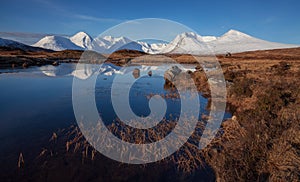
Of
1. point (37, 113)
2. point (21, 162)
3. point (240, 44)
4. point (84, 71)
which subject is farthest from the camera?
point (240, 44)

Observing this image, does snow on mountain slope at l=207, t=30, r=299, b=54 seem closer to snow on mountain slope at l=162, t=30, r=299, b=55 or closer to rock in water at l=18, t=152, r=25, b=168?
snow on mountain slope at l=162, t=30, r=299, b=55

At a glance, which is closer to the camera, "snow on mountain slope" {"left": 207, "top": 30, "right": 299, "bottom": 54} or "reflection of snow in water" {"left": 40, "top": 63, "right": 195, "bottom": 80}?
"reflection of snow in water" {"left": 40, "top": 63, "right": 195, "bottom": 80}

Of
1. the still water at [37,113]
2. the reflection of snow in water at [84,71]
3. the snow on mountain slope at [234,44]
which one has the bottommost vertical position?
the still water at [37,113]

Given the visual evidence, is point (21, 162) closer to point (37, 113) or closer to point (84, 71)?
point (37, 113)

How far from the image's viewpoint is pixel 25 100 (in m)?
14.9

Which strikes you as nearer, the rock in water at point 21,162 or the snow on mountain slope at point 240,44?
the rock in water at point 21,162

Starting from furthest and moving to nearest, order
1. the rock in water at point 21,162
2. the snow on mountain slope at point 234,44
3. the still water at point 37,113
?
the snow on mountain slope at point 234,44
the still water at point 37,113
the rock in water at point 21,162

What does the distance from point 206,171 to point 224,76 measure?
55.6 feet

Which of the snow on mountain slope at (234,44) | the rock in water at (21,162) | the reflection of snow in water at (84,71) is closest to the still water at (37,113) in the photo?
the rock in water at (21,162)

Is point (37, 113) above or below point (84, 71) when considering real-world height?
below

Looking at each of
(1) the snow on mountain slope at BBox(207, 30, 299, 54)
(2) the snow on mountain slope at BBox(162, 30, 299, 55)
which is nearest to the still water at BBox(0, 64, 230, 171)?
(2) the snow on mountain slope at BBox(162, 30, 299, 55)

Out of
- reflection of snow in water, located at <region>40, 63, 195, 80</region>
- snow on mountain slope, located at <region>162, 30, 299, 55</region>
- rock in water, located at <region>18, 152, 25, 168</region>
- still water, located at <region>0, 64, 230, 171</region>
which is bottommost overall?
rock in water, located at <region>18, 152, 25, 168</region>

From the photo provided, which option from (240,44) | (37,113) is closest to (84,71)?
(37,113)

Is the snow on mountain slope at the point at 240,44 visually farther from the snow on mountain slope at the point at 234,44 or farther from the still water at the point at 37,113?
the still water at the point at 37,113
